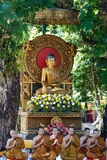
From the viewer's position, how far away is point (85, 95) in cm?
1908

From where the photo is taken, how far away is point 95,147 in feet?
36.6

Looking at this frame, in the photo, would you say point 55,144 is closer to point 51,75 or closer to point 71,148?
point 71,148

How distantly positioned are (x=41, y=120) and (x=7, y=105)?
160cm

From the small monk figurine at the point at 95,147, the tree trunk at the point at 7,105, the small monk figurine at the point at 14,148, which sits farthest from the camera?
the tree trunk at the point at 7,105

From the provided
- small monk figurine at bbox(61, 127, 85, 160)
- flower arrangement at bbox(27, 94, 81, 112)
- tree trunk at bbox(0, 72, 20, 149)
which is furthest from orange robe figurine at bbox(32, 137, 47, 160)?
flower arrangement at bbox(27, 94, 81, 112)

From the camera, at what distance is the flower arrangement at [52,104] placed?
42.9ft

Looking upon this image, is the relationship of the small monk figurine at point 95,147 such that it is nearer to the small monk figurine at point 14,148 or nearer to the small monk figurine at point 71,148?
the small monk figurine at point 71,148

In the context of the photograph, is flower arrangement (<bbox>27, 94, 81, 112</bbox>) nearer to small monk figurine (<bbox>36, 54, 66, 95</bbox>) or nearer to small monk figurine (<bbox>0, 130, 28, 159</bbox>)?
small monk figurine (<bbox>36, 54, 66, 95</bbox>)

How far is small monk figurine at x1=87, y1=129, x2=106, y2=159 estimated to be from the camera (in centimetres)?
1098

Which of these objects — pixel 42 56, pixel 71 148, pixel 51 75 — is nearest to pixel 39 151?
pixel 71 148

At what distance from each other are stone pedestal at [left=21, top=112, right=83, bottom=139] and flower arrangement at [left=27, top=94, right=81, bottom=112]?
142 millimetres

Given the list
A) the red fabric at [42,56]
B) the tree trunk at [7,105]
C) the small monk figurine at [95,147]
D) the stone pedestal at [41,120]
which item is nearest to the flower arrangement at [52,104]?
the stone pedestal at [41,120]

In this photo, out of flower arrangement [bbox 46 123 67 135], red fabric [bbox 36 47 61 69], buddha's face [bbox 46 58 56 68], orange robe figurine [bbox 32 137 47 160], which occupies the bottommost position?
orange robe figurine [bbox 32 137 47 160]

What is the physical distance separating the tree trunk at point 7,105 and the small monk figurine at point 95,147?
7.83ft
